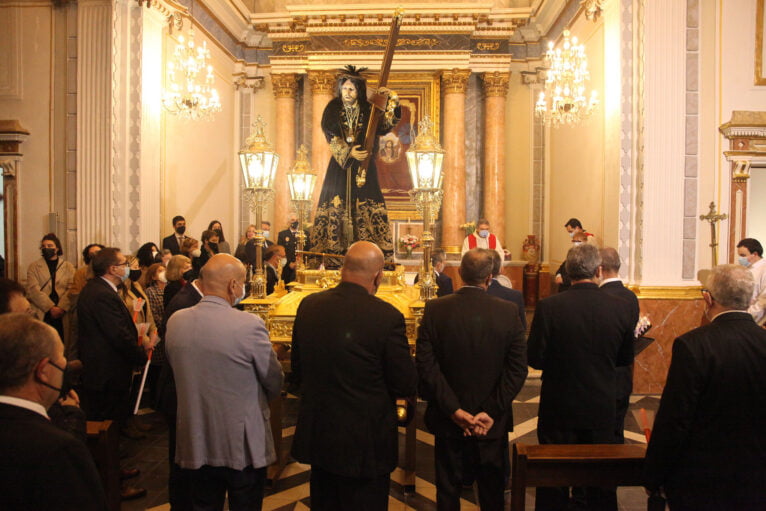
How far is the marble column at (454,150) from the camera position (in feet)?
44.3

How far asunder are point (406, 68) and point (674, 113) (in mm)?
7644

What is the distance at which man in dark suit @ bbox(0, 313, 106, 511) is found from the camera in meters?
1.50

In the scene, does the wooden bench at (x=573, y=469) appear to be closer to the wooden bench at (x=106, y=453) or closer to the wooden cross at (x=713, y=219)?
the wooden bench at (x=106, y=453)

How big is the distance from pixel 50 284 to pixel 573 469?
21.7 ft

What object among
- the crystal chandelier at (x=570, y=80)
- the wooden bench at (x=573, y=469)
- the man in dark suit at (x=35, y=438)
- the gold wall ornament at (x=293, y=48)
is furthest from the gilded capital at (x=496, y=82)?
the man in dark suit at (x=35, y=438)

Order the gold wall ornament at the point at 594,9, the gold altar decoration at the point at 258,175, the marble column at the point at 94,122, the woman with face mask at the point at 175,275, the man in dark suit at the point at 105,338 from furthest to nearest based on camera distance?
the gold wall ornament at the point at 594,9 < the marble column at the point at 94,122 < the woman with face mask at the point at 175,275 < the gold altar decoration at the point at 258,175 < the man in dark suit at the point at 105,338

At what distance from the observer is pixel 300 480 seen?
4496 mm

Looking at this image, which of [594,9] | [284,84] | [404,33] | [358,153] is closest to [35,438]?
[358,153]

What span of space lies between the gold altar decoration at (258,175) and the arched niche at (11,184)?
5.08m

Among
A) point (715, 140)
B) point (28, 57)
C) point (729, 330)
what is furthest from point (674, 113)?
point (28, 57)

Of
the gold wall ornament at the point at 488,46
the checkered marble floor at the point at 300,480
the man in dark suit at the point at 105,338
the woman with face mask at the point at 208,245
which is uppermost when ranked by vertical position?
the gold wall ornament at the point at 488,46

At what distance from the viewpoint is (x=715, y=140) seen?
24.1 feet

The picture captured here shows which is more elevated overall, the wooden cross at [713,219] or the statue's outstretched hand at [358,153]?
the statue's outstretched hand at [358,153]

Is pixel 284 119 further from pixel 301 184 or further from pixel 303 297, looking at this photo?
pixel 303 297
